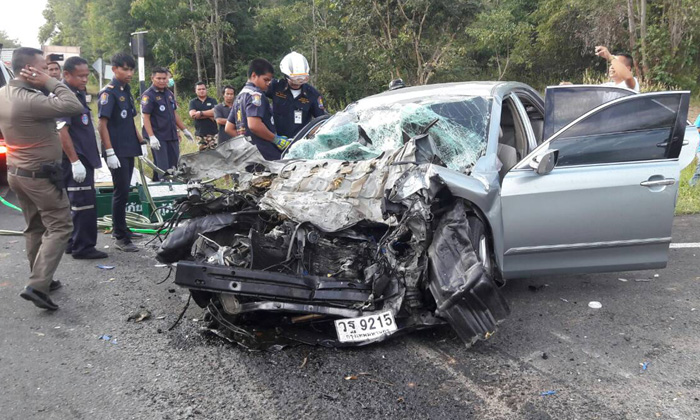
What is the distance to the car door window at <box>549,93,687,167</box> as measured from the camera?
3598 millimetres

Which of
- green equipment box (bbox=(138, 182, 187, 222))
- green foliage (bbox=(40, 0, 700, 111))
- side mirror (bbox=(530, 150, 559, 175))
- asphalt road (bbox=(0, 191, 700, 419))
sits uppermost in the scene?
green foliage (bbox=(40, 0, 700, 111))

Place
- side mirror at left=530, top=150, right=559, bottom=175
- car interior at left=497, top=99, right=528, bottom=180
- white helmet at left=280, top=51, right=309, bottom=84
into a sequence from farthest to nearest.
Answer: white helmet at left=280, top=51, right=309, bottom=84 < car interior at left=497, top=99, right=528, bottom=180 < side mirror at left=530, top=150, right=559, bottom=175

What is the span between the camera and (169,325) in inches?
142

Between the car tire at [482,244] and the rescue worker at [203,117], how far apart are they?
22.1ft

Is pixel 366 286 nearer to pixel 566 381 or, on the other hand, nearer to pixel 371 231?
pixel 371 231

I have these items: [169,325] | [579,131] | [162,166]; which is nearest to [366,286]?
[169,325]

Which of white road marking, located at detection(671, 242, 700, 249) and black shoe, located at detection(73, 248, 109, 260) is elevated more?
white road marking, located at detection(671, 242, 700, 249)

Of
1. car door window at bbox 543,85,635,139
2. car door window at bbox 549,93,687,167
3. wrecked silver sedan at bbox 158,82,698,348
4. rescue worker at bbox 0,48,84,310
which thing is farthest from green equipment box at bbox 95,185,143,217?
car door window at bbox 549,93,687,167

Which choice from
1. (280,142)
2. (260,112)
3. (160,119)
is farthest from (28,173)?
(160,119)

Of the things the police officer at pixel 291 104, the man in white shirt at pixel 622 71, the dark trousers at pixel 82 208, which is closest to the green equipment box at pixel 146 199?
the dark trousers at pixel 82 208

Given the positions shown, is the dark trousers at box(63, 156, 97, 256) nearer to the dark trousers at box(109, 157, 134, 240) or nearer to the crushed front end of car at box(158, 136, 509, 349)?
the dark trousers at box(109, 157, 134, 240)

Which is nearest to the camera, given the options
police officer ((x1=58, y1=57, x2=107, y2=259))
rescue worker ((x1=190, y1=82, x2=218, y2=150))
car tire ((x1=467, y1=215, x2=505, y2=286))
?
car tire ((x1=467, y1=215, x2=505, y2=286))

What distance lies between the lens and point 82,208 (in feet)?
16.8

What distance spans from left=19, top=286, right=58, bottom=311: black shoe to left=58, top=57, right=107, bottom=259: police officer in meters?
1.37
